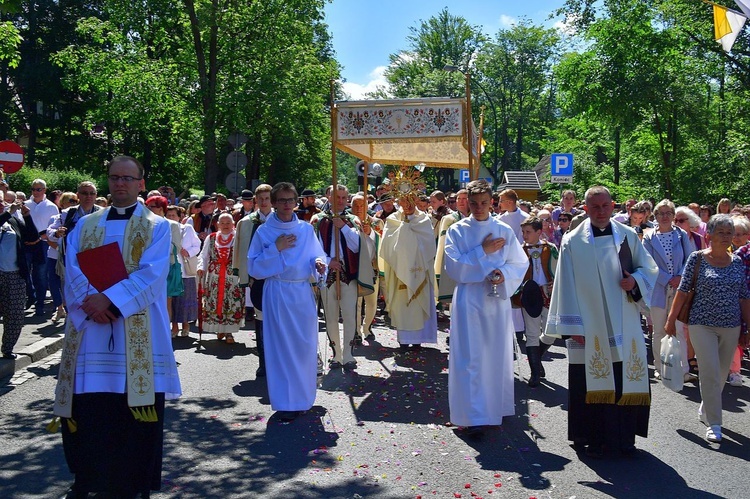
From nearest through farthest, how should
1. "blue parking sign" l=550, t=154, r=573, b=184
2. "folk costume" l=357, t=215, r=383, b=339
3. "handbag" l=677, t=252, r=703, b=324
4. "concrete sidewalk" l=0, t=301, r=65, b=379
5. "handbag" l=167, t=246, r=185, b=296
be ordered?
"handbag" l=677, t=252, r=703, b=324
"concrete sidewalk" l=0, t=301, r=65, b=379
"folk costume" l=357, t=215, r=383, b=339
"handbag" l=167, t=246, r=185, b=296
"blue parking sign" l=550, t=154, r=573, b=184

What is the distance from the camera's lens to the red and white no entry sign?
1544cm

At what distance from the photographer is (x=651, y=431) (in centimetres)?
761

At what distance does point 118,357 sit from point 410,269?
22.0ft

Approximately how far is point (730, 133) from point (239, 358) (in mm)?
19671

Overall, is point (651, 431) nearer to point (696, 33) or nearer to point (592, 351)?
point (592, 351)

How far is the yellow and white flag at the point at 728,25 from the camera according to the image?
13.3 meters

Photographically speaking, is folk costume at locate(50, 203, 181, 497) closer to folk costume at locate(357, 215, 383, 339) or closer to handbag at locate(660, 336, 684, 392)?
handbag at locate(660, 336, 684, 392)

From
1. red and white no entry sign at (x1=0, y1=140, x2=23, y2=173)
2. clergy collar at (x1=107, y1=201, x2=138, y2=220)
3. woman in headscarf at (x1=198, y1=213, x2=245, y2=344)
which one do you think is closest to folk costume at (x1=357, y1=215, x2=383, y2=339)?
woman in headscarf at (x1=198, y1=213, x2=245, y2=344)

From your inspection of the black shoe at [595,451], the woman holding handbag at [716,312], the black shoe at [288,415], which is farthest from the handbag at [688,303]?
the black shoe at [288,415]

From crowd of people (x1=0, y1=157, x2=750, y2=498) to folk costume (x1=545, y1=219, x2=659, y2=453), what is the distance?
0.04 feet

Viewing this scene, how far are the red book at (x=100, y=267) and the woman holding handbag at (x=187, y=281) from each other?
7.21 meters

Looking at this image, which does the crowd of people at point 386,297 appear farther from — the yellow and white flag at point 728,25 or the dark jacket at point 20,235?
the yellow and white flag at point 728,25

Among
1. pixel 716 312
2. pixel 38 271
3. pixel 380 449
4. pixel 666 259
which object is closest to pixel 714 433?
pixel 716 312

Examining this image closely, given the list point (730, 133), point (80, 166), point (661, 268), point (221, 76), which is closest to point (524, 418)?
point (661, 268)
